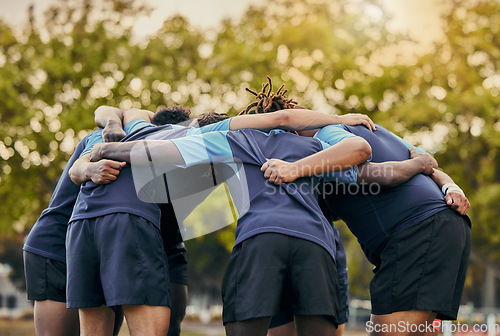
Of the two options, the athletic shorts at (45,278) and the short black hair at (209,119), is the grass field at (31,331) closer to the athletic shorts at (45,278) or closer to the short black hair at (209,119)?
the athletic shorts at (45,278)

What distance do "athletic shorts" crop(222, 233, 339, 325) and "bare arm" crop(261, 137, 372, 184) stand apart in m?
0.36

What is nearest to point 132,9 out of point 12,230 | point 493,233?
point 12,230

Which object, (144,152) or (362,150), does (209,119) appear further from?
(362,150)

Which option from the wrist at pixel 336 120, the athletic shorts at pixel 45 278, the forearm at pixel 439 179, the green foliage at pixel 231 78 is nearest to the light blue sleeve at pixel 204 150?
the wrist at pixel 336 120

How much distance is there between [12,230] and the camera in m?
19.4

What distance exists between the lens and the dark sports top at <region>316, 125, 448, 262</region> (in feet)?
12.9

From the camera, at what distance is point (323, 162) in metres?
3.52

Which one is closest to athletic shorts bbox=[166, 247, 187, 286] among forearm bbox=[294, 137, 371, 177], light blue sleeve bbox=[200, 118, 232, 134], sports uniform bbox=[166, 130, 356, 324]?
light blue sleeve bbox=[200, 118, 232, 134]

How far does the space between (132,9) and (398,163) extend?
1565 cm

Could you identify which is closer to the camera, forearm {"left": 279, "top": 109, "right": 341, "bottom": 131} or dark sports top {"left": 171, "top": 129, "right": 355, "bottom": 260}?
dark sports top {"left": 171, "top": 129, "right": 355, "bottom": 260}

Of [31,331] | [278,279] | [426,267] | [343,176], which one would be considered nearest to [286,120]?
[343,176]

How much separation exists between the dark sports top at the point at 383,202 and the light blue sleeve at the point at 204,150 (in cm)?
71

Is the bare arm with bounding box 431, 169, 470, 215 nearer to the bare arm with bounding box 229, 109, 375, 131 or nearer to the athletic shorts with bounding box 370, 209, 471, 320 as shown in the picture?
the athletic shorts with bounding box 370, 209, 471, 320

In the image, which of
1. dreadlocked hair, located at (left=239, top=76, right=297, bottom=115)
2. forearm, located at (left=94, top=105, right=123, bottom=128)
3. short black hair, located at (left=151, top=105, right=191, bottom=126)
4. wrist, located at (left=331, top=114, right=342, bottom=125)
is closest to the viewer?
wrist, located at (left=331, top=114, right=342, bottom=125)
